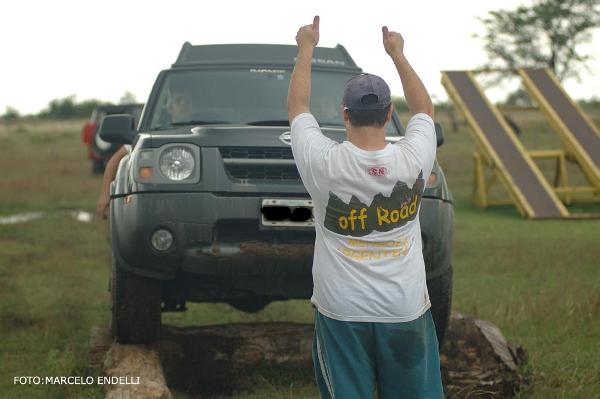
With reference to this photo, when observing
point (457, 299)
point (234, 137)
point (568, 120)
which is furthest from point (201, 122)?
point (568, 120)

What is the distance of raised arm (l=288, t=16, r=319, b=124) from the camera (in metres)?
3.96

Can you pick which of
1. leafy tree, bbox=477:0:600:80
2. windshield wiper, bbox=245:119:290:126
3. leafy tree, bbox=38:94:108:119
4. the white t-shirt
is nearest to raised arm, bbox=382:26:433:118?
the white t-shirt

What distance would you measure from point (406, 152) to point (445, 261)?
2.37 m

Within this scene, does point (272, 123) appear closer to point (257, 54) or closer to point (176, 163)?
point (176, 163)

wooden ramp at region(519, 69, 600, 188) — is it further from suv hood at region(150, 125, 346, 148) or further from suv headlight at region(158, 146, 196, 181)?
suv headlight at region(158, 146, 196, 181)

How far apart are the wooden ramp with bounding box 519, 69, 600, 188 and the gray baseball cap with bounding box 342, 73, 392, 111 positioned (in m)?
14.8

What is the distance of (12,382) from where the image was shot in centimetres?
641

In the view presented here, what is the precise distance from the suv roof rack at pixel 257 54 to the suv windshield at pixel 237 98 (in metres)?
0.20

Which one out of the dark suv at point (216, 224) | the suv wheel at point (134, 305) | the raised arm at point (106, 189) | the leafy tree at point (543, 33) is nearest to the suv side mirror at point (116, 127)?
the dark suv at point (216, 224)

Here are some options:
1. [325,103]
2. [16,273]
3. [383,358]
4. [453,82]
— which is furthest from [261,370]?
[453,82]

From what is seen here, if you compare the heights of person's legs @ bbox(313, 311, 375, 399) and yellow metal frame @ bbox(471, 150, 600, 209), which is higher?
person's legs @ bbox(313, 311, 375, 399)

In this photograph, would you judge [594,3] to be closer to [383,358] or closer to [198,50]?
[198,50]

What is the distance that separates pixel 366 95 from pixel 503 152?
49.1ft

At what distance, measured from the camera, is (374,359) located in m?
3.88
